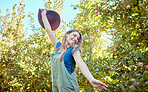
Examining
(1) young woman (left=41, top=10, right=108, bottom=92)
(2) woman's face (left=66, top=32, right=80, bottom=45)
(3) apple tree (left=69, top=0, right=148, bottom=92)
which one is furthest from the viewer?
(3) apple tree (left=69, top=0, right=148, bottom=92)

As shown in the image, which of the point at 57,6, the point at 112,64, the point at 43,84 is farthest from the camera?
the point at 57,6

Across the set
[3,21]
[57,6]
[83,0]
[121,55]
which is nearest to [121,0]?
[121,55]

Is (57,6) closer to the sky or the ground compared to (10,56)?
closer to the sky

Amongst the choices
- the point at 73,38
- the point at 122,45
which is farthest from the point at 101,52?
the point at 73,38

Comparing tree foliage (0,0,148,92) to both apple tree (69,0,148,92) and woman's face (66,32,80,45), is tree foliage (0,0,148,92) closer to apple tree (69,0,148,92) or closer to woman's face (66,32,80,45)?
apple tree (69,0,148,92)

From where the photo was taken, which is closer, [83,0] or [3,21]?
[83,0]

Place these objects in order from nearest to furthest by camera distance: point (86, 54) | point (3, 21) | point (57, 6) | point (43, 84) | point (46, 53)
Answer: point (86, 54)
point (43, 84)
point (46, 53)
point (57, 6)
point (3, 21)

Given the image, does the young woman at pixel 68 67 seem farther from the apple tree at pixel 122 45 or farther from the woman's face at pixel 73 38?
the apple tree at pixel 122 45

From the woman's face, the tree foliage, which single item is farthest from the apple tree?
the woman's face

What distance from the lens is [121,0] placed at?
3381 mm

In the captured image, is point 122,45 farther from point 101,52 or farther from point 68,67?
point 68,67

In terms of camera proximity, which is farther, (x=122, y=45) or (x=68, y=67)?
(x=122, y=45)

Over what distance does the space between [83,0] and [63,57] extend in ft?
13.1

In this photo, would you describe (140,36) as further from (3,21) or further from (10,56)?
(3,21)
